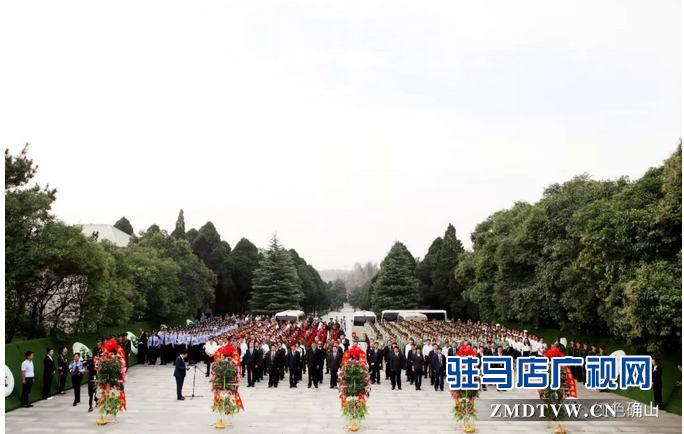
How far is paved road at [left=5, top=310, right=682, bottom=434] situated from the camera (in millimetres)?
12305

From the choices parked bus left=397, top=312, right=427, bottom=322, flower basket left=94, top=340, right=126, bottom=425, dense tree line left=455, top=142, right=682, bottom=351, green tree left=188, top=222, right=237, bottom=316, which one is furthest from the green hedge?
green tree left=188, top=222, right=237, bottom=316

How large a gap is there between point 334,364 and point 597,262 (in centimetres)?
853

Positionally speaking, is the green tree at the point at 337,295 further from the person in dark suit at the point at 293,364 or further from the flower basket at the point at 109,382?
the flower basket at the point at 109,382

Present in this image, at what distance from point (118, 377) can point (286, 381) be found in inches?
303

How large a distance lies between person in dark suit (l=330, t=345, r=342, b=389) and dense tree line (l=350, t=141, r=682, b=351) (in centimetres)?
807

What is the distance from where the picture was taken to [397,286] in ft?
190

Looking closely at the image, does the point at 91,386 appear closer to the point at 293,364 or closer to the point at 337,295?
the point at 293,364

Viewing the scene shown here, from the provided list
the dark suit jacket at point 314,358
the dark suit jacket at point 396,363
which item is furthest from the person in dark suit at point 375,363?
the dark suit jacket at point 314,358

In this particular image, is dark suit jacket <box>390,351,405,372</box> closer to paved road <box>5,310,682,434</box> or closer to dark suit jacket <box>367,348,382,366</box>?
paved road <box>5,310,682,434</box>

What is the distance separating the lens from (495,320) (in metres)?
38.2

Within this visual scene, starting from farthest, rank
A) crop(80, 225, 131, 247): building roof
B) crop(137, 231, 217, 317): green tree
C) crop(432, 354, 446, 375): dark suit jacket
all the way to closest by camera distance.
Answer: crop(80, 225, 131, 247): building roof → crop(137, 231, 217, 317): green tree → crop(432, 354, 446, 375): dark suit jacket

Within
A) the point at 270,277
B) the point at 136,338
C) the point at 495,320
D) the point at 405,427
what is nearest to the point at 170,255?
the point at 136,338

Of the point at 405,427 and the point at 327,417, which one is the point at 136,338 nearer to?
the point at 327,417

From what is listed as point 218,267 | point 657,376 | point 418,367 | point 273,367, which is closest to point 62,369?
point 273,367
